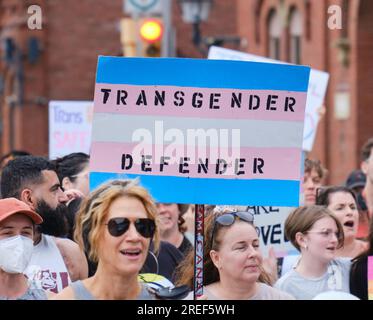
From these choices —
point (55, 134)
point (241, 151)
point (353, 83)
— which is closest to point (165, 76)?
point (241, 151)

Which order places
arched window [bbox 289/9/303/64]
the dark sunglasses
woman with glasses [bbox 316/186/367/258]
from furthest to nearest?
arched window [bbox 289/9/303/64]
woman with glasses [bbox 316/186/367/258]
the dark sunglasses

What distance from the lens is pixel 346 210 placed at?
963 cm

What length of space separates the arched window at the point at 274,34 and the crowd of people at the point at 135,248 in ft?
63.3

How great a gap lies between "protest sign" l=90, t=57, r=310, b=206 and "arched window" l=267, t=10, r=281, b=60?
71.7 feet

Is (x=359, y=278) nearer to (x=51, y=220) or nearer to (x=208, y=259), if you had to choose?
(x=208, y=259)

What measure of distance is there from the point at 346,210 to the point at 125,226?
330 centimetres

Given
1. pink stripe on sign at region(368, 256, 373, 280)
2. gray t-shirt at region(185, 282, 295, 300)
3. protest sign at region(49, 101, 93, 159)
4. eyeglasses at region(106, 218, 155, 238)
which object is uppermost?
protest sign at region(49, 101, 93, 159)

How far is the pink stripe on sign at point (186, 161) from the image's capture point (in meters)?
6.90

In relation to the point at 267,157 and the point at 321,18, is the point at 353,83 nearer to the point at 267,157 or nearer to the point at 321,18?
the point at 321,18

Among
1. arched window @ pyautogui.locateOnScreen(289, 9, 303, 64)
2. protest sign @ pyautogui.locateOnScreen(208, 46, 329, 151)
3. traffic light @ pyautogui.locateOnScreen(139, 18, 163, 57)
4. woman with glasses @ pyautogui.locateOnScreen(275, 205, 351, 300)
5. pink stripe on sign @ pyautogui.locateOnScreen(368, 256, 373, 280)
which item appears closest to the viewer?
pink stripe on sign @ pyautogui.locateOnScreen(368, 256, 373, 280)

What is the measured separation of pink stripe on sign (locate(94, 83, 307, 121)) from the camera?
6926mm

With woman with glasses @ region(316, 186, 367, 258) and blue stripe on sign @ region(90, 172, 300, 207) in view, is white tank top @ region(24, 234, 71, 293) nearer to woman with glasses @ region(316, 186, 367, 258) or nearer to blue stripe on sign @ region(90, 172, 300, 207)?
blue stripe on sign @ region(90, 172, 300, 207)

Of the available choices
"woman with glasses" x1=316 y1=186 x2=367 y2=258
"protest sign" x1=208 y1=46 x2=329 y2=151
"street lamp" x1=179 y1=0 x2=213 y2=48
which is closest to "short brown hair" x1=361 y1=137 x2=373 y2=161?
"woman with glasses" x1=316 y1=186 x2=367 y2=258
